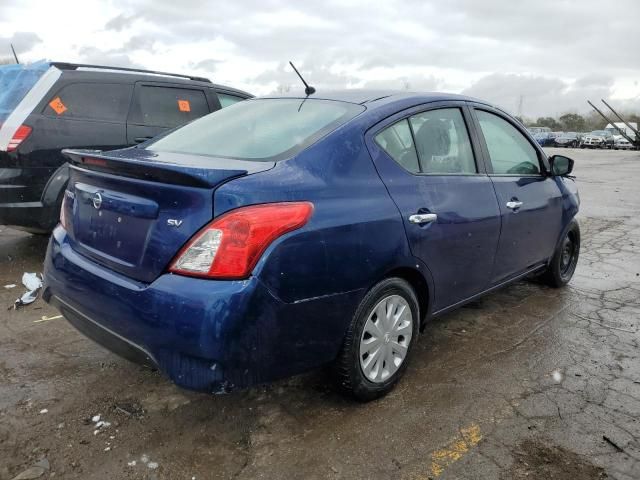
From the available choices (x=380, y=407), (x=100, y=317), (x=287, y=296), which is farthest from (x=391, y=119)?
(x=100, y=317)

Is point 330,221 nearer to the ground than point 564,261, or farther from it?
farther from it

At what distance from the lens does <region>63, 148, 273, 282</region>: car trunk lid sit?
219cm

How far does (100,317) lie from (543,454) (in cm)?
210

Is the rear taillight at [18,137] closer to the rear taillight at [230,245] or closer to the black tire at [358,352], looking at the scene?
the rear taillight at [230,245]

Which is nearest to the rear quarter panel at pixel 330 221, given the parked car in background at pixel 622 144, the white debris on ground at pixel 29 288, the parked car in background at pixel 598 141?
the white debris on ground at pixel 29 288

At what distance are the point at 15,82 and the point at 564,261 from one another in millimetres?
5380

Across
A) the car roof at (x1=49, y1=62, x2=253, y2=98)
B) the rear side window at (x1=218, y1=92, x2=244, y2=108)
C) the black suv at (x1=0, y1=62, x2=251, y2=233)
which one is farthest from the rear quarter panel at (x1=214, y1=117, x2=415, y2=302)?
the rear side window at (x1=218, y1=92, x2=244, y2=108)

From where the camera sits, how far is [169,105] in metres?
5.91

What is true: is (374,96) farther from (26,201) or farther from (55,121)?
(26,201)

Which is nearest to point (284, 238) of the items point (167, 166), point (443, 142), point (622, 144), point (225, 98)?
point (167, 166)

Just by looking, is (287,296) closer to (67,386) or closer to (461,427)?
(461,427)

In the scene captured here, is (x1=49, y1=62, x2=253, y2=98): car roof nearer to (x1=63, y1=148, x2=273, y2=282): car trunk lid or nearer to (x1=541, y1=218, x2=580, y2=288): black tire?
(x1=63, y1=148, x2=273, y2=282): car trunk lid

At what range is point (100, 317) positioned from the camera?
2422mm

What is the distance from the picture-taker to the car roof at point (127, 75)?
5.12 meters
